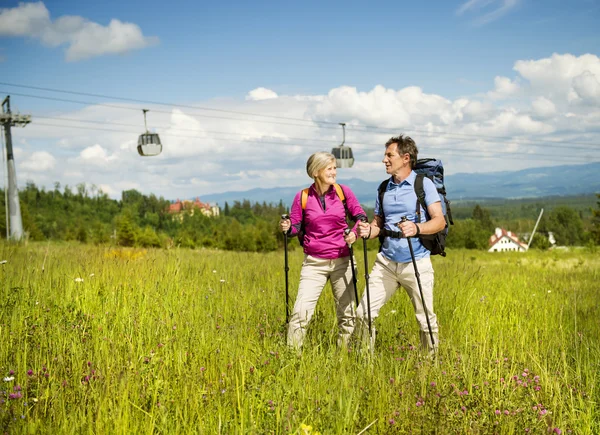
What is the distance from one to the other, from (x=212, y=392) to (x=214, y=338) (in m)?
1.20

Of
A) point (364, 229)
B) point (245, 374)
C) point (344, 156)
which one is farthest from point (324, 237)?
point (344, 156)

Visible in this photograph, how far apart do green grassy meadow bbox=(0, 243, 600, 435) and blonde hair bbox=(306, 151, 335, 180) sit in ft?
5.45

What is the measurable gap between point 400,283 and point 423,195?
943 mm

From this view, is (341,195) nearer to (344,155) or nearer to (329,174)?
(329,174)

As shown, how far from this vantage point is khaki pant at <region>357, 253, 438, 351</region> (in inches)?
205

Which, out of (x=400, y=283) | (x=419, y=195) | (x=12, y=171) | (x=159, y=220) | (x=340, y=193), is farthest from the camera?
(x=159, y=220)

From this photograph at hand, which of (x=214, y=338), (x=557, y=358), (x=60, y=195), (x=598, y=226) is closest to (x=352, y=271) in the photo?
(x=214, y=338)

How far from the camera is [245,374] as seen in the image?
13.5 feet

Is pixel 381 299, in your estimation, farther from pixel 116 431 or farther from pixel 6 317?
pixel 6 317

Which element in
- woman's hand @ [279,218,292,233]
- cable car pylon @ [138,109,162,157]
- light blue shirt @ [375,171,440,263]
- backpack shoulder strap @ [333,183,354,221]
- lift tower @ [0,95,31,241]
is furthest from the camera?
lift tower @ [0,95,31,241]

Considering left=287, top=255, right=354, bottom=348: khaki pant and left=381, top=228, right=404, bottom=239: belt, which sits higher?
left=381, top=228, right=404, bottom=239: belt

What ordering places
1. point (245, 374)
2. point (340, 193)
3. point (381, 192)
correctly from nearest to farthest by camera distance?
1. point (245, 374)
2. point (381, 192)
3. point (340, 193)

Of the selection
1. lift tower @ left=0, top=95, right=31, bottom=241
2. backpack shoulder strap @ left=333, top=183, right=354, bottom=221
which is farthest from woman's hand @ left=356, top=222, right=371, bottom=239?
lift tower @ left=0, top=95, right=31, bottom=241

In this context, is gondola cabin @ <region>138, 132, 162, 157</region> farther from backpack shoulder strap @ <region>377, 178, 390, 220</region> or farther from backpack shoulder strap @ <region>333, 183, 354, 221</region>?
backpack shoulder strap @ <region>377, 178, 390, 220</region>
